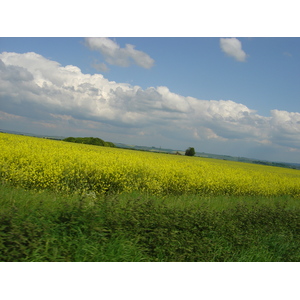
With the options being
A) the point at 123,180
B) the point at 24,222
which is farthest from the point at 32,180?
the point at 24,222

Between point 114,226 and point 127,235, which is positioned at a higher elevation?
point 114,226

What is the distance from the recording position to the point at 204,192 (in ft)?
36.2

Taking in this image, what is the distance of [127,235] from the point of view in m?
4.99

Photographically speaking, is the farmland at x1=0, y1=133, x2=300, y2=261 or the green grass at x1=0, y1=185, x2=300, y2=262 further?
the farmland at x1=0, y1=133, x2=300, y2=261

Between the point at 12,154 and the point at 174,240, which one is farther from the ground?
the point at 12,154

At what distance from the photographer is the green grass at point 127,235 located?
4.11 metres

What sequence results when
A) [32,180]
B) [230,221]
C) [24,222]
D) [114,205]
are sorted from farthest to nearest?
[32,180]
[230,221]
[114,205]
[24,222]

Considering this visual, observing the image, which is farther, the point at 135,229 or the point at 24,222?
the point at 135,229

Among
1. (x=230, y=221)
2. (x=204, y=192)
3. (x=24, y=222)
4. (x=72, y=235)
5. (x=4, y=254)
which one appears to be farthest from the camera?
(x=204, y=192)

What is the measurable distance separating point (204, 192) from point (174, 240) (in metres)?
6.29

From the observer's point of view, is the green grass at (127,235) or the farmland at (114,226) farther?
the farmland at (114,226)

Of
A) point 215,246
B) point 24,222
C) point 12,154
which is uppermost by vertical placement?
point 12,154

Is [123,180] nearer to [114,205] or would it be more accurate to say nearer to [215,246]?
[114,205]

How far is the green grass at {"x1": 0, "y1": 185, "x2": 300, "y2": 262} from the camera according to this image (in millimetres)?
4109
